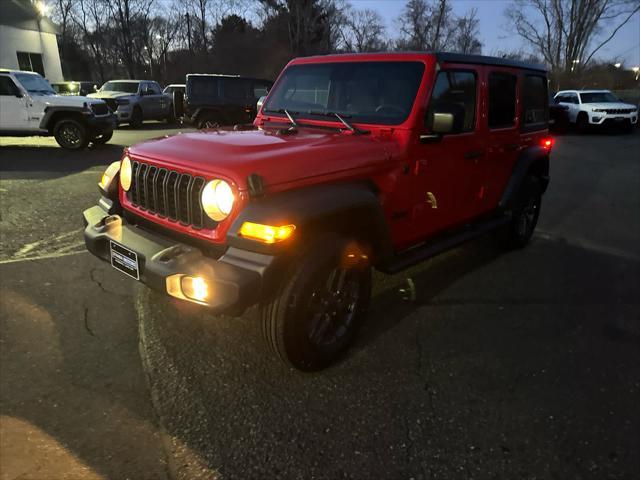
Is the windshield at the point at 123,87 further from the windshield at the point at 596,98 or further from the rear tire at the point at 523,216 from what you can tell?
the windshield at the point at 596,98

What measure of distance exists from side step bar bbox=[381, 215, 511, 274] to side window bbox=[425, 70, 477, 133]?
2.89 ft

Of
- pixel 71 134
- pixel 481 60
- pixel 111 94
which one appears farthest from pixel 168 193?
pixel 111 94

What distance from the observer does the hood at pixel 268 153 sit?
248 cm

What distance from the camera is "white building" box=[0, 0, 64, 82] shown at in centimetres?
2433

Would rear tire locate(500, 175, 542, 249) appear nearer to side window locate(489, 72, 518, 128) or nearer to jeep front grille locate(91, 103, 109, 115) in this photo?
side window locate(489, 72, 518, 128)

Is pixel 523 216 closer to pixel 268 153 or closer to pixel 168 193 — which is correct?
pixel 268 153

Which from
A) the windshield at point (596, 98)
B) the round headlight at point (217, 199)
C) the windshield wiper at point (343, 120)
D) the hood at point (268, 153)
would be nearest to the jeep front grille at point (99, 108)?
the hood at point (268, 153)

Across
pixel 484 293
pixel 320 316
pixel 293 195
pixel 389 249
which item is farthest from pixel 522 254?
pixel 293 195

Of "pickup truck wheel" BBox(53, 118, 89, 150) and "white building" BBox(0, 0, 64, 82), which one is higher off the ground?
"white building" BBox(0, 0, 64, 82)

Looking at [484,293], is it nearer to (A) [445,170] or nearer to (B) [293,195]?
(A) [445,170]

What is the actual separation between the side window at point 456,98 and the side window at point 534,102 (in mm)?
1096

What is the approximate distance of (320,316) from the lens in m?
2.86

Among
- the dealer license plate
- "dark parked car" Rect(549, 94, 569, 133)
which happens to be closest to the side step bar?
the dealer license plate

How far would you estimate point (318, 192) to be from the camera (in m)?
2.62
